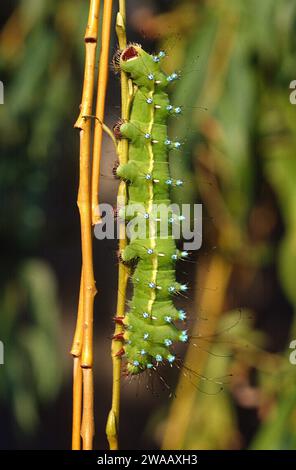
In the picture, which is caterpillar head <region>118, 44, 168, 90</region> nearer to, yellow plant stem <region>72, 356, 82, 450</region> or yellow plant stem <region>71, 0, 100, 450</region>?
yellow plant stem <region>71, 0, 100, 450</region>

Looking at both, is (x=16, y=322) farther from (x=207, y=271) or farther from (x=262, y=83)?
(x=262, y=83)

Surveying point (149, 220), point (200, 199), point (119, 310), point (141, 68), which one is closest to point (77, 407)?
point (119, 310)

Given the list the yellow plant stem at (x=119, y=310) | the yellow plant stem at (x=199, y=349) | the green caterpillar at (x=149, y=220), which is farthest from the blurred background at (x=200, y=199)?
the yellow plant stem at (x=119, y=310)

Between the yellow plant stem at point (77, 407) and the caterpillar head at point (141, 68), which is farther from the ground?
the caterpillar head at point (141, 68)

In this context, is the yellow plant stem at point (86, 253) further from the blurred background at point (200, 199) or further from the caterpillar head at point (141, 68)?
the blurred background at point (200, 199)

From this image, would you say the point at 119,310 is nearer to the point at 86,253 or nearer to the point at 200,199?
the point at 86,253

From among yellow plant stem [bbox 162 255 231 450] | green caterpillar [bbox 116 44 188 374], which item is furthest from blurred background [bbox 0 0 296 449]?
green caterpillar [bbox 116 44 188 374]
